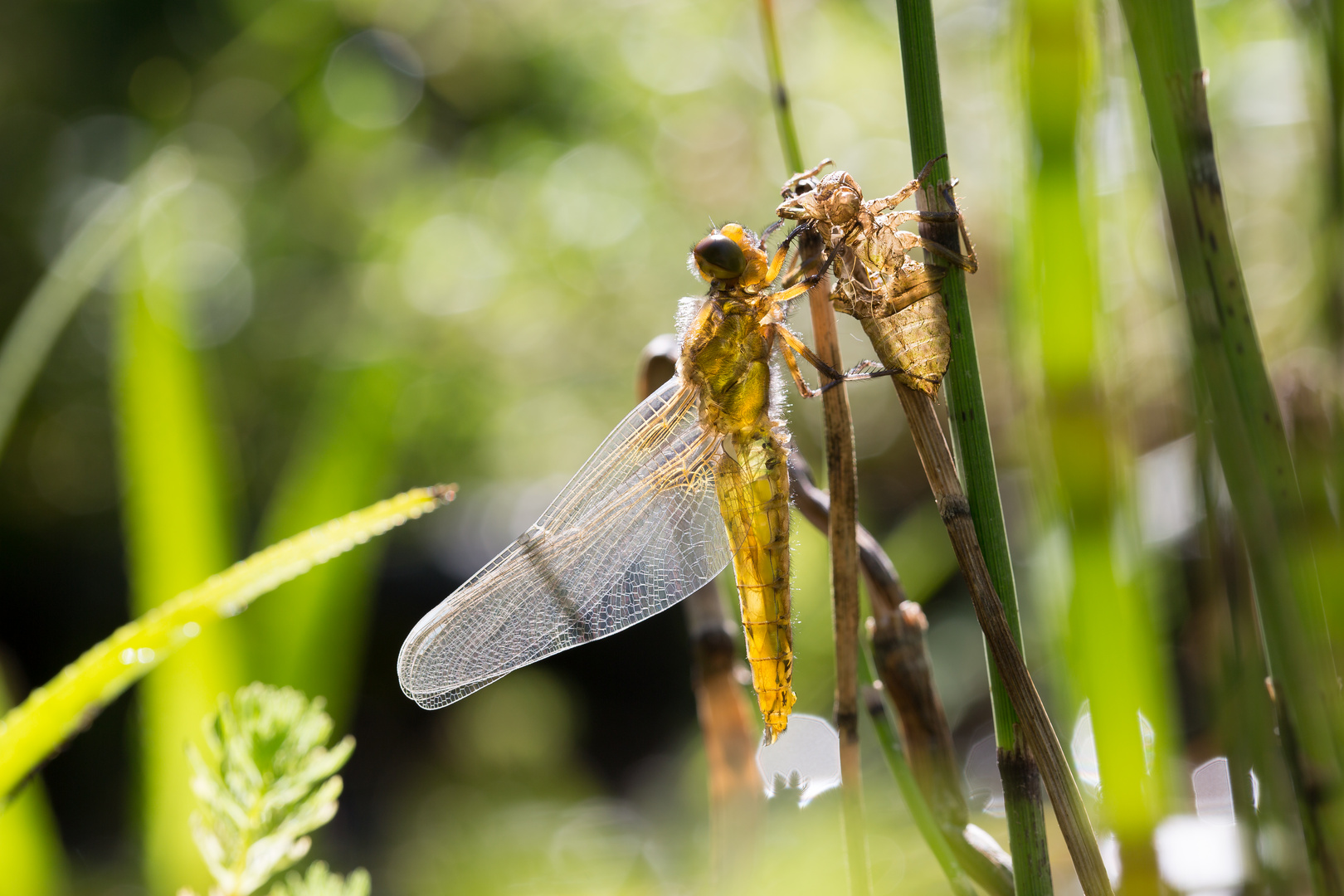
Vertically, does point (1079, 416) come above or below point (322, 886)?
above

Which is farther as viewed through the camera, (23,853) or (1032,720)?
(23,853)

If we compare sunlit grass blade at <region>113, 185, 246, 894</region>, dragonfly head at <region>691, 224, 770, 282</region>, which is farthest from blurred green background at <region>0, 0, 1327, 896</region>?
dragonfly head at <region>691, 224, 770, 282</region>

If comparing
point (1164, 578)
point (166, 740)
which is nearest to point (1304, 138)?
point (1164, 578)

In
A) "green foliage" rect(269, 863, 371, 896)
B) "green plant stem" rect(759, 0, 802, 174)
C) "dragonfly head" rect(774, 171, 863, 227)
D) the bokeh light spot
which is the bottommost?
"green foliage" rect(269, 863, 371, 896)

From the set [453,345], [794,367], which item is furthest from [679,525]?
[453,345]

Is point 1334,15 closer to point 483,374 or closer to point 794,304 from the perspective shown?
point 794,304

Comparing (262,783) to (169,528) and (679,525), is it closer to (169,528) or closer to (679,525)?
(169,528)

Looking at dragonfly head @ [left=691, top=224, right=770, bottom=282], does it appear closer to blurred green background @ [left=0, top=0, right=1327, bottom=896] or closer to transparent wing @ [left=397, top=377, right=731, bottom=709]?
transparent wing @ [left=397, top=377, right=731, bottom=709]
